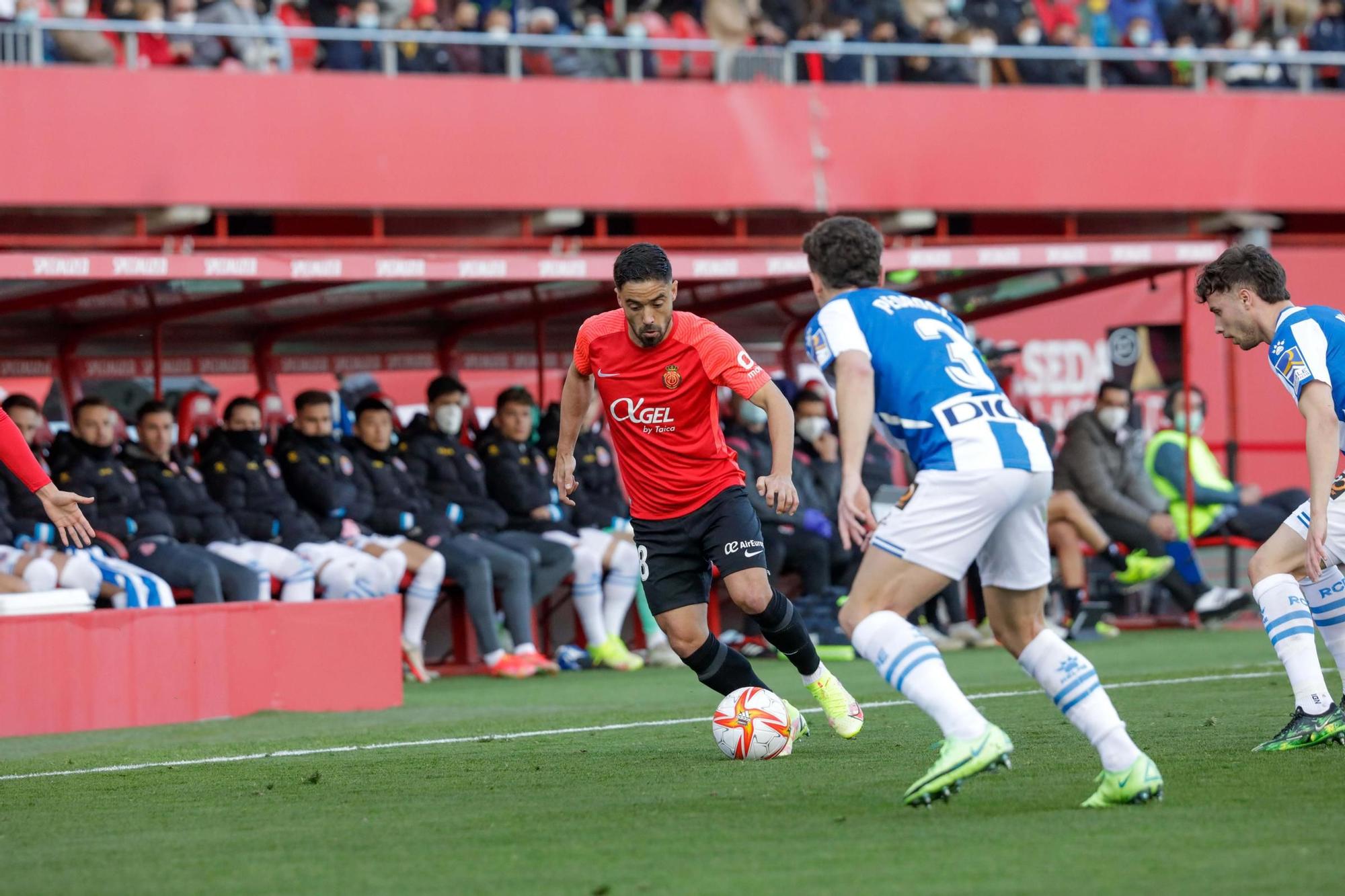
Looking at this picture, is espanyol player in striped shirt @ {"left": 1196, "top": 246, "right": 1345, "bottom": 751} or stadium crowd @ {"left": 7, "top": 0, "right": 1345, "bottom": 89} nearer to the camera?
espanyol player in striped shirt @ {"left": 1196, "top": 246, "right": 1345, "bottom": 751}

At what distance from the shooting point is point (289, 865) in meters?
4.97

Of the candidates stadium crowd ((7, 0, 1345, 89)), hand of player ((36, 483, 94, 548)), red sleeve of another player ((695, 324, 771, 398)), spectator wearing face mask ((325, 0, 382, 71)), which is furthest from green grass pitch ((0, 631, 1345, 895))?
spectator wearing face mask ((325, 0, 382, 71))

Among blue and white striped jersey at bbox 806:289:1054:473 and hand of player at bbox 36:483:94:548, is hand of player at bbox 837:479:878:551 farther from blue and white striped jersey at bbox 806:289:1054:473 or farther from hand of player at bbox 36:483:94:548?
hand of player at bbox 36:483:94:548

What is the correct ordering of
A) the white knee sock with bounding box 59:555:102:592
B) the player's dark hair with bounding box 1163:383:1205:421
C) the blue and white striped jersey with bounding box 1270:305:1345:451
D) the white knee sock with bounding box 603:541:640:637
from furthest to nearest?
the player's dark hair with bounding box 1163:383:1205:421, the white knee sock with bounding box 603:541:640:637, the white knee sock with bounding box 59:555:102:592, the blue and white striped jersey with bounding box 1270:305:1345:451

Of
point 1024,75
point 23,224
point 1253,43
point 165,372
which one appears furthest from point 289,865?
point 1253,43

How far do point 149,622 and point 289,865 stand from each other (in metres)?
5.00

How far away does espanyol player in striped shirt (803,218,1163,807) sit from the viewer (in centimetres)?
540

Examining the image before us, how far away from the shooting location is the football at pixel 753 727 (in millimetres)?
7109

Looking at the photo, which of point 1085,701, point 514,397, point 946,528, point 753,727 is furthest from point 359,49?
point 1085,701

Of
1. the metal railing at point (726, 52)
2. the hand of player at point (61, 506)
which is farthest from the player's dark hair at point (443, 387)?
the hand of player at point (61, 506)

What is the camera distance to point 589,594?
504 inches

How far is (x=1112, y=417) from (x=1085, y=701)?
32.0 ft

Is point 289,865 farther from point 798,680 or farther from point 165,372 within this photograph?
point 165,372

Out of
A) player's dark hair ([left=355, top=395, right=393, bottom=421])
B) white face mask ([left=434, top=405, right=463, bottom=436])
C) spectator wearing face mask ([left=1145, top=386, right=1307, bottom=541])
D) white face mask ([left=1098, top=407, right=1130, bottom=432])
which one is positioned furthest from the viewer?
spectator wearing face mask ([left=1145, top=386, right=1307, bottom=541])
